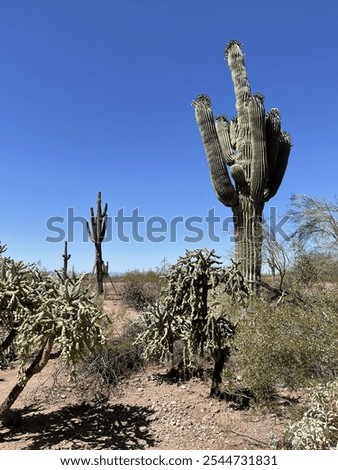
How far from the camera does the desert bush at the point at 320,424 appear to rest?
12.4 ft

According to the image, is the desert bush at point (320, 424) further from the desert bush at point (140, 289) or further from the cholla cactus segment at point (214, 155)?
the desert bush at point (140, 289)

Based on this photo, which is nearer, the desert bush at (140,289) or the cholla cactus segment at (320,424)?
the cholla cactus segment at (320,424)

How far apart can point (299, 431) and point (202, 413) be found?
8.22 ft

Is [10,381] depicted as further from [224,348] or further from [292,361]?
[292,361]

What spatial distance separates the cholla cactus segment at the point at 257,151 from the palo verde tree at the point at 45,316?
7034 mm

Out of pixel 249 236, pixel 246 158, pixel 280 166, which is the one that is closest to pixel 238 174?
pixel 246 158

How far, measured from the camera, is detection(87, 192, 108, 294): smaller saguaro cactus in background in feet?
50.8

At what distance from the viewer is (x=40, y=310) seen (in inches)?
215

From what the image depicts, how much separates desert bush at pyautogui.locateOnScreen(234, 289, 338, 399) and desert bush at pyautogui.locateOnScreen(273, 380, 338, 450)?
0.39 m

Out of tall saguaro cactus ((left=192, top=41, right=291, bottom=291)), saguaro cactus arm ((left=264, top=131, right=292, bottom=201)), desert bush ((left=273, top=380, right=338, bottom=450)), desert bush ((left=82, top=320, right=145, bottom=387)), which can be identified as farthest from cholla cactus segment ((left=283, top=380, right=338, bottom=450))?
saguaro cactus arm ((left=264, top=131, right=292, bottom=201))

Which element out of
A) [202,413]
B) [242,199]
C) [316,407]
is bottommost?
[202,413]

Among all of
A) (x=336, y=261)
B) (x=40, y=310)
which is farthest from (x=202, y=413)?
(x=336, y=261)

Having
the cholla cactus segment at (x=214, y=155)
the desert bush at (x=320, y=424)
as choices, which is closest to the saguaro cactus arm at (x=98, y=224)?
the cholla cactus segment at (x=214, y=155)

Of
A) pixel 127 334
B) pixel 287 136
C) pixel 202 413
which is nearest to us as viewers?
pixel 202 413
